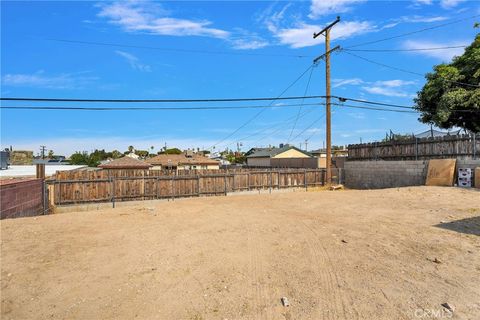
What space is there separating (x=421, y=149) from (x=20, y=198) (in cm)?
2076

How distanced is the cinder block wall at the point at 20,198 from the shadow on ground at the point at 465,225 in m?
14.1

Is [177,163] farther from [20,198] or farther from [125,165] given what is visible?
[20,198]

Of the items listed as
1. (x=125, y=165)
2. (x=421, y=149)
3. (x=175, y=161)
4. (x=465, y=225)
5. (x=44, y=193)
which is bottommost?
(x=465, y=225)

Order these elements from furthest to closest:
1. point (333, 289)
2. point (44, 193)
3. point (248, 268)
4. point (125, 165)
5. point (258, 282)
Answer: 1. point (125, 165)
2. point (44, 193)
3. point (248, 268)
4. point (258, 282)
5. point (333, 289)

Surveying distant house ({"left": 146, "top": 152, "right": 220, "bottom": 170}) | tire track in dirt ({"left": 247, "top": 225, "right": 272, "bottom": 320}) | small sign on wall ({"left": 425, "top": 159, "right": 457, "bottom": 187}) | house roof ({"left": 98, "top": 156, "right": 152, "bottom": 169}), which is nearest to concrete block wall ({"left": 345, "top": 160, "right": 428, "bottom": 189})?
small sign on wall ({"left": 425, "top": 159, "right": 457, "bottom": 187})

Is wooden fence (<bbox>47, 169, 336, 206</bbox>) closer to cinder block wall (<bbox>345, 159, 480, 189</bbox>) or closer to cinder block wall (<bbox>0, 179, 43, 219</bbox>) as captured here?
cinder block wall (<bbox>0, 179, 43, 219</bbox>)

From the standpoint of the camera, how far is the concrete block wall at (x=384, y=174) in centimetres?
1852

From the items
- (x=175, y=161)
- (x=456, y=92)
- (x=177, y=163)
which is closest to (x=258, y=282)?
(x=456, y=92)

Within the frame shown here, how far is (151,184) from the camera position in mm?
19281

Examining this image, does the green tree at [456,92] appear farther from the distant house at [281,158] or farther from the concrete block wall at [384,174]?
the distant house at [281,158]

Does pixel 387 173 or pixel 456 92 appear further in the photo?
pixel 387 173

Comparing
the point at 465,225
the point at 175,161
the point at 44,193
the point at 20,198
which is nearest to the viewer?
the point at 465,225

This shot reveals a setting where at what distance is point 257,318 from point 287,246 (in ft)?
10.6

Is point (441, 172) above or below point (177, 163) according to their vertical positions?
below
